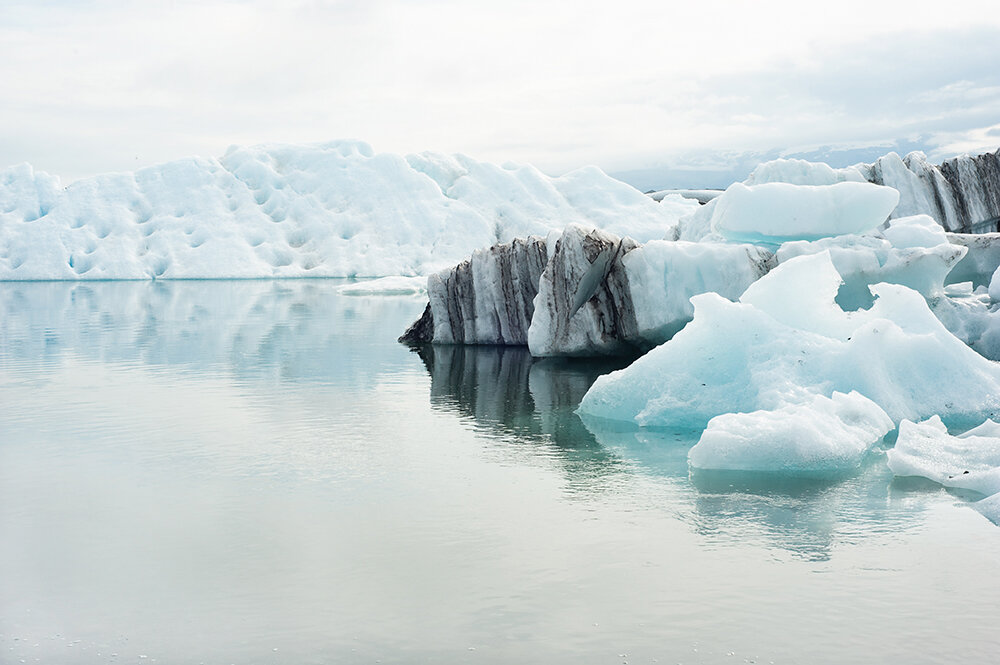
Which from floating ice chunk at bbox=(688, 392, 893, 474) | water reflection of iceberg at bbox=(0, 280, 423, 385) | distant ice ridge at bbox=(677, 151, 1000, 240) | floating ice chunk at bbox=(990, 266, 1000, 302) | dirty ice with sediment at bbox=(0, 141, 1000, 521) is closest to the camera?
floating ice chunk at bbox=(688, 392, 893, 474)

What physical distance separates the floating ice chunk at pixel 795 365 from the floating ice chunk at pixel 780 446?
78 cm

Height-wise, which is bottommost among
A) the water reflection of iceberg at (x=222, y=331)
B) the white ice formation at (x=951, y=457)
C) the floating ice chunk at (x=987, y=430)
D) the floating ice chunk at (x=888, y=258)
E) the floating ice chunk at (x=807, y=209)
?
the white ice formation at (x=951, y=457)

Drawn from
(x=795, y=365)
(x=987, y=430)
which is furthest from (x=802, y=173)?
(x=987, y=430)

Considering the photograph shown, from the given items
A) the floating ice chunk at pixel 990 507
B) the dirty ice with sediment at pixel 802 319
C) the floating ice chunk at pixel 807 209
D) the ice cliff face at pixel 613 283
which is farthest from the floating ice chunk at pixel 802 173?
the floating ice chunk at pixel 990 507

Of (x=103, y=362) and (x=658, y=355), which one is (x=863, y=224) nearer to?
(x=658, y=355)

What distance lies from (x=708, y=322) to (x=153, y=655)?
601 centimetres

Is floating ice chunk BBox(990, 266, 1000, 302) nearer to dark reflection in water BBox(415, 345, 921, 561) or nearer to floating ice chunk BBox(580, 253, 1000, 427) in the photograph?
floating ice chunk BBox(580, 253, 1000, 427)

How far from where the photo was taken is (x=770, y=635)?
4156 millimetres

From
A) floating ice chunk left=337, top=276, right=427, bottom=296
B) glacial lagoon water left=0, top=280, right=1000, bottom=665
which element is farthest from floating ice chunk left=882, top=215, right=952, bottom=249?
floating ice chunk left=337, top=276, right=427, bottom=296

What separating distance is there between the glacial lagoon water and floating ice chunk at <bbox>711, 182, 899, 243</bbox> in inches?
195

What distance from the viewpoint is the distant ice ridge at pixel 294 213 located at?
144 feet

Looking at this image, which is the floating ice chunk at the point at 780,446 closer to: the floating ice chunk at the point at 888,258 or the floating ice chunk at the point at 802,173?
the floating ice chunk at the point at 888,258

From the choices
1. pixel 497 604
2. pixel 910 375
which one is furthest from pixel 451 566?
pixel 910 375

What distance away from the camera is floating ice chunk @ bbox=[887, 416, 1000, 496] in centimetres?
625
